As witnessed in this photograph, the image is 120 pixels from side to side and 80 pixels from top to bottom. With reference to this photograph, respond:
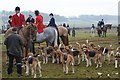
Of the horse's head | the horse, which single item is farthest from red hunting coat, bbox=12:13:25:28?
the horse's head

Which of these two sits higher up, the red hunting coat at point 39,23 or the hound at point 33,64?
the red hunting coat at point 39,23

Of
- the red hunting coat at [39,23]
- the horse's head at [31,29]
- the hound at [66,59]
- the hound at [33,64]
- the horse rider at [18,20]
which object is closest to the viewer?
the hound at [33,64]

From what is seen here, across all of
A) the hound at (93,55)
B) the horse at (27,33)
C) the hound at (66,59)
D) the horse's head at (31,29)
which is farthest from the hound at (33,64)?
the hound at (93,55)

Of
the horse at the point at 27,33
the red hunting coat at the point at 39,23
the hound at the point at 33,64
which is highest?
the red hunting coat at the point at 39,23

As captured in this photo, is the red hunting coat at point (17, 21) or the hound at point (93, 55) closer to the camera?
the hound at point (93, 55)

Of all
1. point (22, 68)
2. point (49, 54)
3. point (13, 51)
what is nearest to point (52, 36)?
point (49, 54)

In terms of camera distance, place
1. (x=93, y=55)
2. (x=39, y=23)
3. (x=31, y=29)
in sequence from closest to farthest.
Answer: (x=93, y=55) < (x=31, y=29) < (x=39, y=23)

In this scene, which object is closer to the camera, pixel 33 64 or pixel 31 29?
pixel 33 64

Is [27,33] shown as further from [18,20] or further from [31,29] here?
[18,20]

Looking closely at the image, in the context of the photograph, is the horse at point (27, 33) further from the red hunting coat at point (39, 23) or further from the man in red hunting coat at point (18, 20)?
the red hunting coat at point (39, 23)

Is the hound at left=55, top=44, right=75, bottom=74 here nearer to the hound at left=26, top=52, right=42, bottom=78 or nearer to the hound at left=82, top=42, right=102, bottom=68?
the hound at left=26, top=52, right=42, bottom=78

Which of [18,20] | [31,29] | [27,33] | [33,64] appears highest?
[18,20]

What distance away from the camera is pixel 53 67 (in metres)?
15.2

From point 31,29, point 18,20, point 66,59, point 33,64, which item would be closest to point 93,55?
point 66,59
